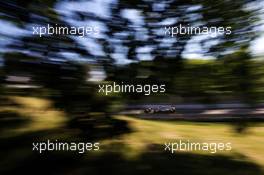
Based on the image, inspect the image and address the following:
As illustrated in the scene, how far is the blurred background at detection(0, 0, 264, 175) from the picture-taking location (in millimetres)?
7973

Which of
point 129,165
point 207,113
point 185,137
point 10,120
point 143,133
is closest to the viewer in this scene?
point 129,165

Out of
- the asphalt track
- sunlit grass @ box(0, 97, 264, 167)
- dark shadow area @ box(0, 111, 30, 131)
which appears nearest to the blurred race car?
the asphalt track

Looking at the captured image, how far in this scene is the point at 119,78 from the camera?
27.7ft

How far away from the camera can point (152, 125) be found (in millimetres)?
11266

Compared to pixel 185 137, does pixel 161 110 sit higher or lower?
higher

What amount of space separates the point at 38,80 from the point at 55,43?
746mm

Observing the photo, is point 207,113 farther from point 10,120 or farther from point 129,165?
point 10,120

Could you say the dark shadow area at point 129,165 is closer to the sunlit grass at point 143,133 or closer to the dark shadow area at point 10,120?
the sunlit grass at point 143,133

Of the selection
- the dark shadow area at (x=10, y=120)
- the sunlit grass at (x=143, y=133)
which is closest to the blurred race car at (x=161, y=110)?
the sunlit grass at (x=143, y=133)

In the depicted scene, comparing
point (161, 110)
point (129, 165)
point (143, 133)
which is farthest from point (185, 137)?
point (129, 165)

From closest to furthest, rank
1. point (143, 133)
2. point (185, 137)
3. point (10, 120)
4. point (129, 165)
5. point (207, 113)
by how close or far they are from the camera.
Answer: point (129, 165) → point (10, 120) → point (143, 133) → point (185, 137) → point (207, 113)

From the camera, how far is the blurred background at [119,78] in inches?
314

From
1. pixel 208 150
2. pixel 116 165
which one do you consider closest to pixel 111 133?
pixel 116 165

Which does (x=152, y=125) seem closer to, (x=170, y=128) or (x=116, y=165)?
(x=170, y=128)
